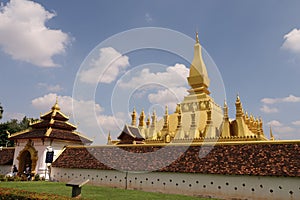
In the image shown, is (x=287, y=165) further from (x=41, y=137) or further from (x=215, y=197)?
(x=41, y=137)

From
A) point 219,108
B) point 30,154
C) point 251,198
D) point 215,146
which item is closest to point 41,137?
point 30,154

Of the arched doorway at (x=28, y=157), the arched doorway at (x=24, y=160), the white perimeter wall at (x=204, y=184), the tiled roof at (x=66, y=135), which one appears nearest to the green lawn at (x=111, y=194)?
the white perimeter wall at (x=204, y=184)

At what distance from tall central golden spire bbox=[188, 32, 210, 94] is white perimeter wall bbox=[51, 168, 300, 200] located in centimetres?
1992

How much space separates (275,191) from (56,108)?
22.3m

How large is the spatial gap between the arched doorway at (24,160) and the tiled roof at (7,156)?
222cm

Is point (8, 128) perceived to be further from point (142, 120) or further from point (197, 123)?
point (197, 123)

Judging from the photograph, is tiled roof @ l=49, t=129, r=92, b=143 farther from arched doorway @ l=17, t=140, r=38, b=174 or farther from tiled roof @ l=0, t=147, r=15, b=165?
tiled roof @ l=0, t=147, r=15, b=165

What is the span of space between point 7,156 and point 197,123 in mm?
21570

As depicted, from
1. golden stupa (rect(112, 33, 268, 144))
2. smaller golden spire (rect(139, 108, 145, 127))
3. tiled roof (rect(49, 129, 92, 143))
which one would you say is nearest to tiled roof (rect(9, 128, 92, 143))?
tiled roof (rect(49, 129, 92, 143))

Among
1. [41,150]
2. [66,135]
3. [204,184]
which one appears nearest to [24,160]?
[41,150]

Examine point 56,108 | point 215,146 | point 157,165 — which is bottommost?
point 157,165

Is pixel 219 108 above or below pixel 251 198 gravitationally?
above

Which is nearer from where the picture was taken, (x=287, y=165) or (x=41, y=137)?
(x=287, y=165)

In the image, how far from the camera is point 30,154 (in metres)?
25.9
